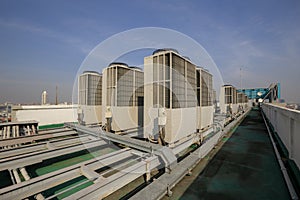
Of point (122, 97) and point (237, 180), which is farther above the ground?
point (122, 97)

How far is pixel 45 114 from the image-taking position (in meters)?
8.04

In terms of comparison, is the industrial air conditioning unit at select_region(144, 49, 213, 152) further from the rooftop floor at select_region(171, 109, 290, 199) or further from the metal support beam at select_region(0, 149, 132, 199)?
the metal support beam at select_region(0, 149, 132, 199)

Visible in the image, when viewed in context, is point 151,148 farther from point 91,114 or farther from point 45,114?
point 45,114

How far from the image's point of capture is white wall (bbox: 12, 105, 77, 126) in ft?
23.5

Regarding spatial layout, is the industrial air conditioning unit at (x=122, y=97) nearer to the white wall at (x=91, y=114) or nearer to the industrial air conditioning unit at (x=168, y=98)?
the white wall at (x=91, y=114)

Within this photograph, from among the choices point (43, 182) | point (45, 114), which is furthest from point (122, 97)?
point (45, 114)

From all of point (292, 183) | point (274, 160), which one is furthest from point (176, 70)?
point (274, 160)

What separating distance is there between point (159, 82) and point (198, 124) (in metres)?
2.96

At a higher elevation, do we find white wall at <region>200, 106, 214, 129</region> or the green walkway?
white wall at <region>200, 106, 214, 129</region>

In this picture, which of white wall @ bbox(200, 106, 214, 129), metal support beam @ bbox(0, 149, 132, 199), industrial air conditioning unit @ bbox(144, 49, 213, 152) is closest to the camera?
metal support beam @ bbox(0, 149, 132, 199)

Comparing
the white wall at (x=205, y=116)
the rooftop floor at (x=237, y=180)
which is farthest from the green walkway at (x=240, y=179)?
the white wall at (x=205, y=116)

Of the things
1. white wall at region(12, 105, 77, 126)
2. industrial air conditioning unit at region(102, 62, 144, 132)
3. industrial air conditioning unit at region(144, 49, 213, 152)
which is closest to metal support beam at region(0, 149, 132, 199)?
industrial air conditioning unit at region(144, 49, 213, 152)

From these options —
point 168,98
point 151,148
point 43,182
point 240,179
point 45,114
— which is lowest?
point 240,179

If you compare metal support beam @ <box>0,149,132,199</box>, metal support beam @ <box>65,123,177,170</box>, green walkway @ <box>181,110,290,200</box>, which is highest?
metal support beam @ <box>65,123,177,170</box>
